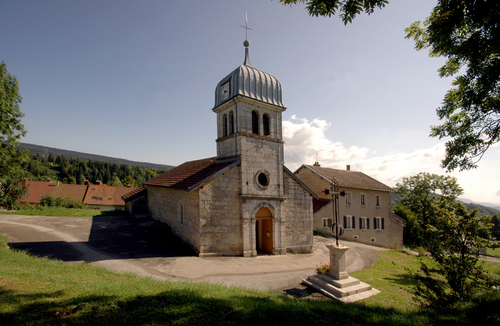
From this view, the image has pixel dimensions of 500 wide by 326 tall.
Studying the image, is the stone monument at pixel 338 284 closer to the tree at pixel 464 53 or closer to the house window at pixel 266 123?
the tree at pixel 464 53

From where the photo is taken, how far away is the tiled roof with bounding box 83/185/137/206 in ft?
140

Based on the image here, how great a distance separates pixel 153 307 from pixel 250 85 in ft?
43.1

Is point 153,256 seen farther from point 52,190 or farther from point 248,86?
point 52,190

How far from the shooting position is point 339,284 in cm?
889

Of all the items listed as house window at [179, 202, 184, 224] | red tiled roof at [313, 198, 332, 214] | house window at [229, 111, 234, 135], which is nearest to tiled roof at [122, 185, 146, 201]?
house window at [179, 202, 184, 224]

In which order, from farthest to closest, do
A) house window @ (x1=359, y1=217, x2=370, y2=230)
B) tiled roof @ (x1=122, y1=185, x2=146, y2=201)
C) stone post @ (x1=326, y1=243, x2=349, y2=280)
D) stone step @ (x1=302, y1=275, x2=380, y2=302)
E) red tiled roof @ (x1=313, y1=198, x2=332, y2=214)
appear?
house window @ (x1=359, y1=217, x2=370, y2=230)
red tiled roof @ (x1=313, y1=198, x2=332, y2=214)
tiled roof @ (x1=122, y1=185, x2=146, y2=201)
stone post @ (x1=326, y1=243, x2=349, y2=280)
stone step @ (x1=302, y1=275, x2=380, y2=302)

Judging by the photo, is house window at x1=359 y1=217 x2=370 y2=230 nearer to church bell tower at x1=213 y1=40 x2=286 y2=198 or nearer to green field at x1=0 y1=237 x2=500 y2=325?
church bell tower at x1=213 y1=40 x2=286 y2=198

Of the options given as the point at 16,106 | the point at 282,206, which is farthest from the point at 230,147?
the point at 16,106

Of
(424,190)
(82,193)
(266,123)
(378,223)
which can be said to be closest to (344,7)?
(266,123)

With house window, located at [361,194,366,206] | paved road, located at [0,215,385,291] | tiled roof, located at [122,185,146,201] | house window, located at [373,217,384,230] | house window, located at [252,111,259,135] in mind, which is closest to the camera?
paved road, located at [0,215,385,291]

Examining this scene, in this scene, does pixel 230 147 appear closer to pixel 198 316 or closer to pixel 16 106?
pixel 198 316

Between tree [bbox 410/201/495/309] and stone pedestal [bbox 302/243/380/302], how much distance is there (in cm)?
181

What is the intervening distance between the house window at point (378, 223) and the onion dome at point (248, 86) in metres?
20.3

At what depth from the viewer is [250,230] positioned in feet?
46.7
